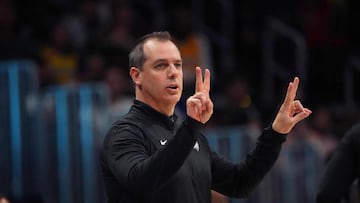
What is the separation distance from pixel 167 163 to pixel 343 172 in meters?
1.65

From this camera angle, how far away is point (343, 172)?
5.66m

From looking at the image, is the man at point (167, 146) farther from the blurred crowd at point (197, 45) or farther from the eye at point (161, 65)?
the blurred crowd at point (197, 45)

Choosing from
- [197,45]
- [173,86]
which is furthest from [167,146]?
[197,45]

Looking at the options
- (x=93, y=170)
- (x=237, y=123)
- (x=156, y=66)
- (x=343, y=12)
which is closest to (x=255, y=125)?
(x=237, y=123)

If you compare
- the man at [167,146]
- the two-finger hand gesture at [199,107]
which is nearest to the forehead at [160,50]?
the man at [167,146]

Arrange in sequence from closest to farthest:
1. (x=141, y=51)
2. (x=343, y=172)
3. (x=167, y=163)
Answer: (x=167, y=163), (x=141, y=51), (x=343, y=172)

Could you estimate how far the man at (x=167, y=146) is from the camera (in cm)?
439

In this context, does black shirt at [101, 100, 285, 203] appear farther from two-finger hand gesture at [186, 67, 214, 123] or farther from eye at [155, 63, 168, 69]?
eye at [155, 63, 168, 69]

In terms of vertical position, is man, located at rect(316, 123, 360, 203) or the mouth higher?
the mouth

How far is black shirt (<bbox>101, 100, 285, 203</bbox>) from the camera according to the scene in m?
4.37

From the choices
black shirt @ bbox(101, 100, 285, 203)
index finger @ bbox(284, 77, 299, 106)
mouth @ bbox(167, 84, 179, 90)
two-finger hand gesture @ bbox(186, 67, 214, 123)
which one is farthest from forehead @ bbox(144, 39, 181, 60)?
index finger @ bbox(284, 77, 299, 106)

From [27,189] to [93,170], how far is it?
0.55 m

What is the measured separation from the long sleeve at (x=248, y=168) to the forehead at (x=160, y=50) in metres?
0.64

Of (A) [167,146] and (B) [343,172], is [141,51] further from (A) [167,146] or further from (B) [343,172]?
(B) [343,172]
